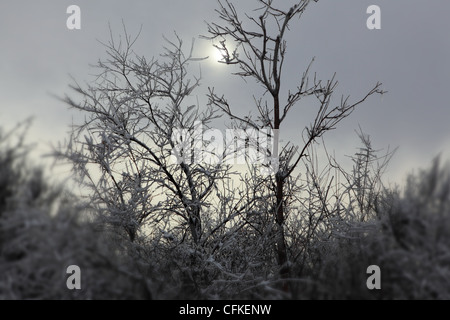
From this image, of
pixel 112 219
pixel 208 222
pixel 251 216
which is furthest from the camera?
pixel 208 222

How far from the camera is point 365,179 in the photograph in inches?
407

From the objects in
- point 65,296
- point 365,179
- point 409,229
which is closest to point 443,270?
point 409,229

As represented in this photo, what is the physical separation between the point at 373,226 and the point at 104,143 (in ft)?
14.0

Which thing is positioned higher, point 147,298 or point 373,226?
point 373,226

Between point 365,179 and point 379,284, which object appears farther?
point 365,179
